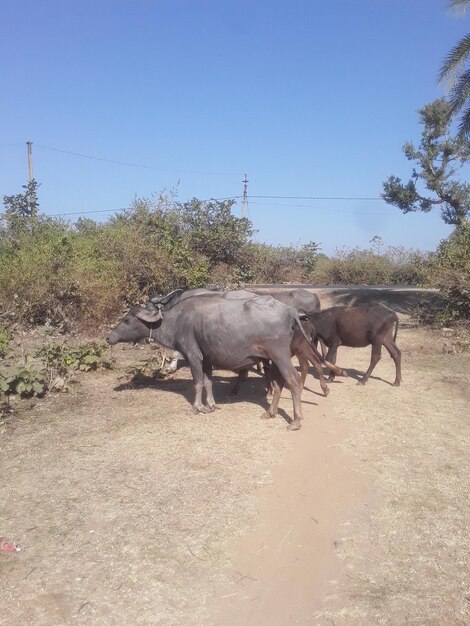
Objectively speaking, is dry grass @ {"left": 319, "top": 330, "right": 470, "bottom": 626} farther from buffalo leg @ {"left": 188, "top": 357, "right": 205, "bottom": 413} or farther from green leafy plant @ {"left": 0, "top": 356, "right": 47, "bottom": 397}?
green leafy plant @ {"left": 0, "top": 356, "right": 47, "bottom": 397}

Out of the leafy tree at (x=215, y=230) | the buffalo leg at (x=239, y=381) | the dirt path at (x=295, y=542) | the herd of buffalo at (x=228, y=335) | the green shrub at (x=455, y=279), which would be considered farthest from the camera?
the leafy tree at (x=215, y=230)

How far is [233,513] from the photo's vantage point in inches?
204

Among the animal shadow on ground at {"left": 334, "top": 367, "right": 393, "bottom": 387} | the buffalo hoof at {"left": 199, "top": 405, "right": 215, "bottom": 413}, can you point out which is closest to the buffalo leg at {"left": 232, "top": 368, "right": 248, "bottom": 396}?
the buffalo hoof at {"left": 199, "top": 405, "right": 215, "bottom": 413}

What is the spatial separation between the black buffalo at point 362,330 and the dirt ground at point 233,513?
4.26ft

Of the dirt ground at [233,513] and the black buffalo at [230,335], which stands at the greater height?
the black buffalo at [230,335]

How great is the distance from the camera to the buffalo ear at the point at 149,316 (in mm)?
8797

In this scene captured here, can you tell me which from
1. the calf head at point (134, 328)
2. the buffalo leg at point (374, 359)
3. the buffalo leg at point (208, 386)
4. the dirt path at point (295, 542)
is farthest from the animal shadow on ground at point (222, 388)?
the dirt path at point (295, 542)

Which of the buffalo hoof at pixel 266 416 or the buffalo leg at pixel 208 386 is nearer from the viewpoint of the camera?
the buffalo hoof at pixel 266 416

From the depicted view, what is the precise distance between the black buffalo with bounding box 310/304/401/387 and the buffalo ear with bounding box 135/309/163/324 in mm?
3402

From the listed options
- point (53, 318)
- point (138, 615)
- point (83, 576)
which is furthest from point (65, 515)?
point (53, 318)

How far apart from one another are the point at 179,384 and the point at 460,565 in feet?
20.8

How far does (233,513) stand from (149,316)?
171 inches

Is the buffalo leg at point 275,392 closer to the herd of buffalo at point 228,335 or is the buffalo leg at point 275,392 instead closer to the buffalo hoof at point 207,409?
the herd of buffalo at point 228,335

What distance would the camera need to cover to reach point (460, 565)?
439 cm
